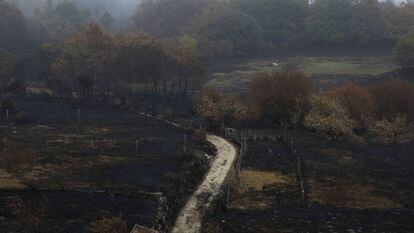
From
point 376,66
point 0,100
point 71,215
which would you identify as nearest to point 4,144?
point 71,215

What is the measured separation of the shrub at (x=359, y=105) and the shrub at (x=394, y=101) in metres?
1.33

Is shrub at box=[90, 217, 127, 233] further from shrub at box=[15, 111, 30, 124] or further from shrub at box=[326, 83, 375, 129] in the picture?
shrub at box=[326, 83, 375, 129]

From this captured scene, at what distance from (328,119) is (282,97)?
7.80 m

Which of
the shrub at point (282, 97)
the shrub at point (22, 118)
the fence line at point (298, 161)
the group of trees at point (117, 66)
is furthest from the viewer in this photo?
the group of trees at point (117, 66)

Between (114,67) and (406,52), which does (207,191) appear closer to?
(114,67)

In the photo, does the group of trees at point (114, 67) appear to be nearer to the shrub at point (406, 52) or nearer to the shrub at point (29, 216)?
the shrub at point (406, 52)

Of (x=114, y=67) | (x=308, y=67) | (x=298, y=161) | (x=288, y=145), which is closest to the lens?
(x=298, y=161)

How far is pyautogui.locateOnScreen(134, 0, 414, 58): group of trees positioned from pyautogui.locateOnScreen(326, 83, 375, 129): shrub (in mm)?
65360

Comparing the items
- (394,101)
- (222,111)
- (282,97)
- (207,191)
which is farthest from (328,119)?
(207,191)

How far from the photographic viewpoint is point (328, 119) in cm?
6594

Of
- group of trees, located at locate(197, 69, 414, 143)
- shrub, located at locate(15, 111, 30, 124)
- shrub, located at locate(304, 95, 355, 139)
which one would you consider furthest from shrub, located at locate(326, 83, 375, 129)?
shrub, located at locate(15, 111, 30, 124)

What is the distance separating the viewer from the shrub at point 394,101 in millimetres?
70875

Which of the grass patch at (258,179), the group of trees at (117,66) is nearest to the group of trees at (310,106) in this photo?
the group of trees at (117,66)

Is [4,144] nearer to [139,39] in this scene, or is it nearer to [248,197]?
[248,197]
